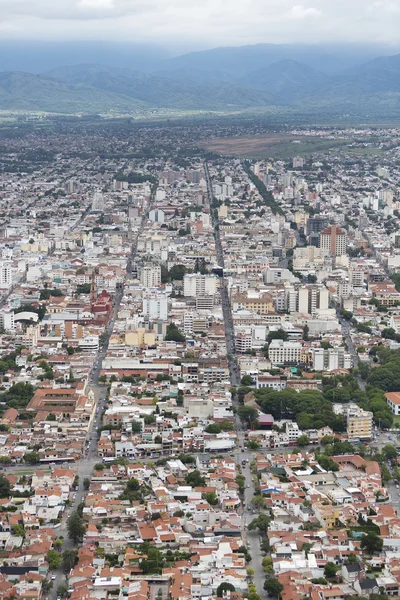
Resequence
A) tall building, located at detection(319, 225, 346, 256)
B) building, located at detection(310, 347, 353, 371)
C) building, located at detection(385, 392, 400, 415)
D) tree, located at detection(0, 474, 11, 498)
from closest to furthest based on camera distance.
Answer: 1. tree, located at detection(0, 474, 11, 498)
2. building, located at detection(385, 392, 400, 415)
3. building, located at detection(310, 347, 353, 371)
4. tall building, located at detection(319, 225, 346, 256)

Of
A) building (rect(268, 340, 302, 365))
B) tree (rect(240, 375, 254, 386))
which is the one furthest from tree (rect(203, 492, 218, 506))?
building (rect(268, 340, 302, 365))

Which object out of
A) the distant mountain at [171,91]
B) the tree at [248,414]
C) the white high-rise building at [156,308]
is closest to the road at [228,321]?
the white high-rise building at [156,308]

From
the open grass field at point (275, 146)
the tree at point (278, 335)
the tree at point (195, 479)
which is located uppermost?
the tree at point (195, 479)

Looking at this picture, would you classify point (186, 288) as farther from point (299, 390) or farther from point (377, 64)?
point (377, 64)

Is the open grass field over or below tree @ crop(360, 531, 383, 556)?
below

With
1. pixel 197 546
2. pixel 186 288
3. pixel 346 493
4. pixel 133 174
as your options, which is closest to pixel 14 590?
pixel 197 546

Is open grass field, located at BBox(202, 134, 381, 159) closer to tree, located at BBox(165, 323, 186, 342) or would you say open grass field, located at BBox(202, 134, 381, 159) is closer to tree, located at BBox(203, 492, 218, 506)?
tree, located at BBox(165, 323, 186, 342)

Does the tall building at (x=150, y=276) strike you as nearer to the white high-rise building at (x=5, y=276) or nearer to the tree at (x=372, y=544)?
the white high-rise building at (x=5, y=276)
